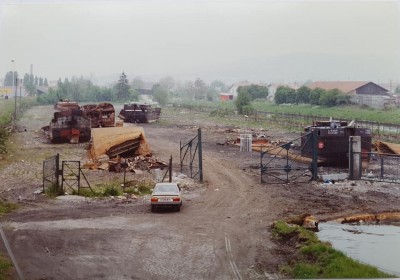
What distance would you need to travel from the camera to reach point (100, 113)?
15.6 m

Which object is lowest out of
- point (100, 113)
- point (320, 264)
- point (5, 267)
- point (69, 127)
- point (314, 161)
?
point (5, 267)

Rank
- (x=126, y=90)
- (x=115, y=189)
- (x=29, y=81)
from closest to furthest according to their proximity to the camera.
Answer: (x=29, y=81) < (x=126, y=90) < (x=115, y=189)

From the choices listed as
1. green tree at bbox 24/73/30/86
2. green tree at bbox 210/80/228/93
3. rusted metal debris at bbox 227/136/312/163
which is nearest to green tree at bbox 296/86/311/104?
green tree at bbox 210/80/228/93

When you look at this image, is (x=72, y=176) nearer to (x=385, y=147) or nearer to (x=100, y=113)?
(x=100, y=113)

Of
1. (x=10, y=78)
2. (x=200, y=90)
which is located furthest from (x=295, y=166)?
(x=10, y=78)

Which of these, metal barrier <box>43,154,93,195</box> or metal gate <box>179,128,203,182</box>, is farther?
metal gate <box>179,128,203,182</box>

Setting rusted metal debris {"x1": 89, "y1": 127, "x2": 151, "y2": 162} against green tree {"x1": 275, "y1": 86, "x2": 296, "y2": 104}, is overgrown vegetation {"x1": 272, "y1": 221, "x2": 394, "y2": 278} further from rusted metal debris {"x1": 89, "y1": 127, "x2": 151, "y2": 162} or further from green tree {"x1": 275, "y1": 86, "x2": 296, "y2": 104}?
rusted metal debris {"x1": 89, "y1": 127, "x2": 151, "y2": 162}

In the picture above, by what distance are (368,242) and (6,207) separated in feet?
29.4

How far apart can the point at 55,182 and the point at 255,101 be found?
20.9 ft

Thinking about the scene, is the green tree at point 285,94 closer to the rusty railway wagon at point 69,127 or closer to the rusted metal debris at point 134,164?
the rusted metal debris at point 134,164

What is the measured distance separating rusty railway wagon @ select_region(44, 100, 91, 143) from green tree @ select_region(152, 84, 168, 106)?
7.12 ft

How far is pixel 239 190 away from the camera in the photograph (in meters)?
16.1

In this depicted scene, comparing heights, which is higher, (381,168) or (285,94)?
(285,94)

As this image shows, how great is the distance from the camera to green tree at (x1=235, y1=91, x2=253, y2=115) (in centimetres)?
1603
